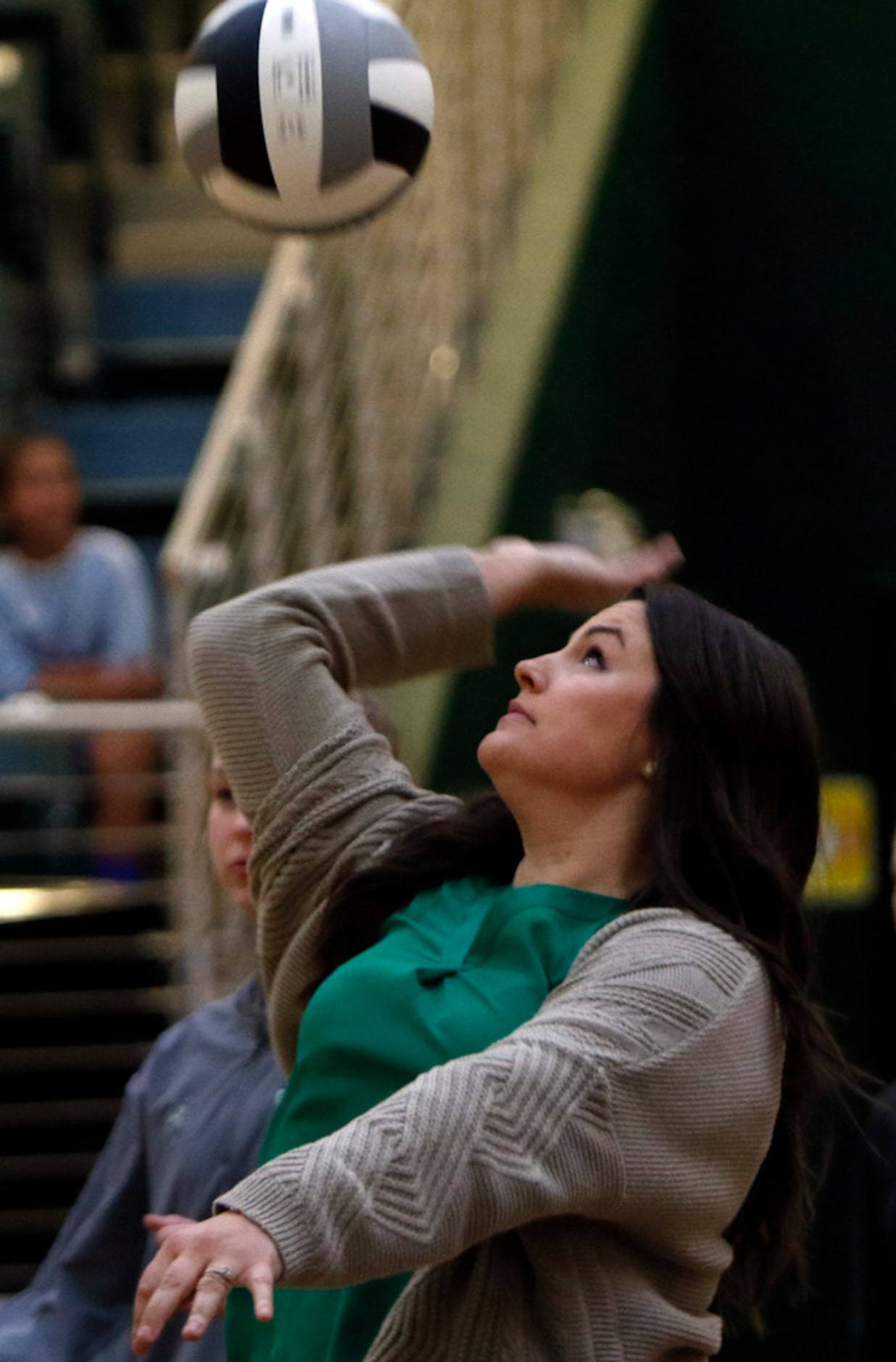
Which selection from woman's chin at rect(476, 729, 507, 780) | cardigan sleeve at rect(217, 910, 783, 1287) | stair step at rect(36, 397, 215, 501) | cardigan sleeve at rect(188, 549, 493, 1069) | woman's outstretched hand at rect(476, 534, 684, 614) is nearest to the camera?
cardigan sleeve at rect(217, 910, 783, 1287)

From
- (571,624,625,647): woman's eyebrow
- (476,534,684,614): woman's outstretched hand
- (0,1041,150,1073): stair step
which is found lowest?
(0,1041,150,1073): stair step

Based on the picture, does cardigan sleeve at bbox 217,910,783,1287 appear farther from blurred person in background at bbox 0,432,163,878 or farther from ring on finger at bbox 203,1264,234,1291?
blurred person in background at bbox 0,432,163,878

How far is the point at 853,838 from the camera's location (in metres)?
6.32

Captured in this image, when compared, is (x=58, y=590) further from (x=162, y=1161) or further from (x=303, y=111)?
(x=162, y=1161)

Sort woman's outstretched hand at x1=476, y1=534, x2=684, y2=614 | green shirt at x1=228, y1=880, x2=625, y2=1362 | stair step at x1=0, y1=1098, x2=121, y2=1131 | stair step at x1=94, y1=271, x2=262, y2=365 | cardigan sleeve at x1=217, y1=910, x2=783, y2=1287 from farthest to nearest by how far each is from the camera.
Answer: stair step at x1=94, y1=271, x2=262, y2=365 → stair step at x1=0, y1=1098, x2=121, y2=1131 → woman's outstretched hand at x1=476, y1=534, x2=684, y2=614 → green shirt at x1=228, y1=880, x2=625, y2=1362 → cardigan sleeve at x1=217, y1=910, x2=783, y2=1287

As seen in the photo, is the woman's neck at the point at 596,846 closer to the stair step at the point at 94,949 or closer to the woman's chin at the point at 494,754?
the woman's chin at the point at 494,754

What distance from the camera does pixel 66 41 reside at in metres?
8.01

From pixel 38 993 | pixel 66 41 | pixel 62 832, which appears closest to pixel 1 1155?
pixel 38 993

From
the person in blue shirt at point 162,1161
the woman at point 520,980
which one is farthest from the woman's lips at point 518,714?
the person in blue shirt at point 162,1161

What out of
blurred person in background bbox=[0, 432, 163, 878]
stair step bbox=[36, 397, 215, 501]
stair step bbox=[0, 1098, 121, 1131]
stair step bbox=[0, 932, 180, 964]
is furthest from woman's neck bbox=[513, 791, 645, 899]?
stair step bbox=[36, 397, 215, 501]

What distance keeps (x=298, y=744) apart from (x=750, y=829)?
58 centimetres

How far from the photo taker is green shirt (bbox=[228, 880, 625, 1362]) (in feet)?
7.00

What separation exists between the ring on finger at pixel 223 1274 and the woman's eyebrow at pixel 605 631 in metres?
0.89

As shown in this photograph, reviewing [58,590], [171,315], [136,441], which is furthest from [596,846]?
[171,315]
